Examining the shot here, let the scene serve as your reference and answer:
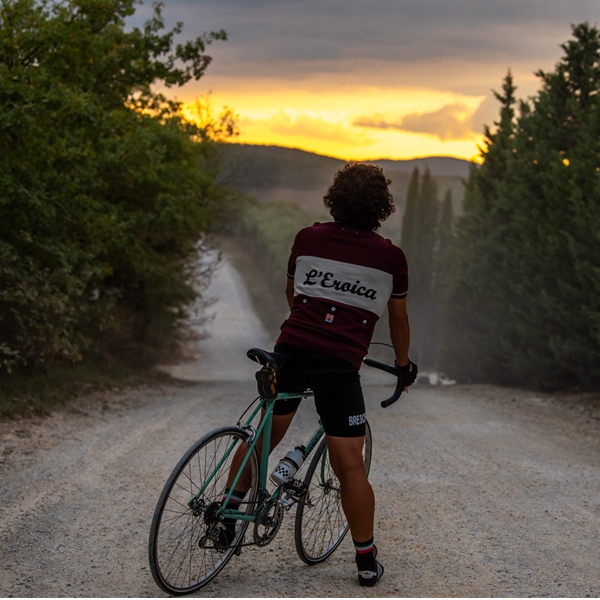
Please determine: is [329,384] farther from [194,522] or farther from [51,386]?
[51,386]

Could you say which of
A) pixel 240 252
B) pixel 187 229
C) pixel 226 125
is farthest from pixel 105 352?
pixel 240 252

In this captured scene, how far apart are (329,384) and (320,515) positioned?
1080 millimetres

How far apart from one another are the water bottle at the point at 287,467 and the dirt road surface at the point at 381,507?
23.2 inches

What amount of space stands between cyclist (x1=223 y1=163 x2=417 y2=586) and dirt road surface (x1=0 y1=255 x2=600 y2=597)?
697 millimetres

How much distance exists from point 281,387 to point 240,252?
9377 cm

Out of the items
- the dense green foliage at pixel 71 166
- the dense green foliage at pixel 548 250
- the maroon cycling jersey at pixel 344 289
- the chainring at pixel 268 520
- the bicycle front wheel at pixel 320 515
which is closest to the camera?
the maroon cycling jersey at pixel 344 289

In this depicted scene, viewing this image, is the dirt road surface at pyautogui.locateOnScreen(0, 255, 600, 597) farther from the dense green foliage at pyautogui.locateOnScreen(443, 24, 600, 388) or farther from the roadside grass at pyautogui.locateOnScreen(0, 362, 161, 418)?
the dense green foliage at pyautogui.locateOnScreen(443, 24, 600, 388)

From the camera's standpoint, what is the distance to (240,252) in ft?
320

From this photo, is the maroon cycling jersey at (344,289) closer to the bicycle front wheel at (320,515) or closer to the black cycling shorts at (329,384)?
the black cycling shorts at (329,384)

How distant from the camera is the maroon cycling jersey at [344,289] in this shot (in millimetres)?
4109

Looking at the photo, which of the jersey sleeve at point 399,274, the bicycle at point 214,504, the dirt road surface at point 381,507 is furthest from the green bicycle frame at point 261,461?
the jersey sleeve at point 399,274

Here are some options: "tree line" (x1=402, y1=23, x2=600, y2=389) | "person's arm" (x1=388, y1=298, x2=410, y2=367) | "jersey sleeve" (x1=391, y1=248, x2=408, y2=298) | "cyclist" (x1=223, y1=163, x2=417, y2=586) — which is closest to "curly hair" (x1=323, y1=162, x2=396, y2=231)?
"cyclist" (x1=223, y1=163, x2=417, y2=586)

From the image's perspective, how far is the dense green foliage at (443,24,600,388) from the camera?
15469 mm

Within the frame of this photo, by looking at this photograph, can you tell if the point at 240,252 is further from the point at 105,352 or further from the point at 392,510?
the point at 392,510
